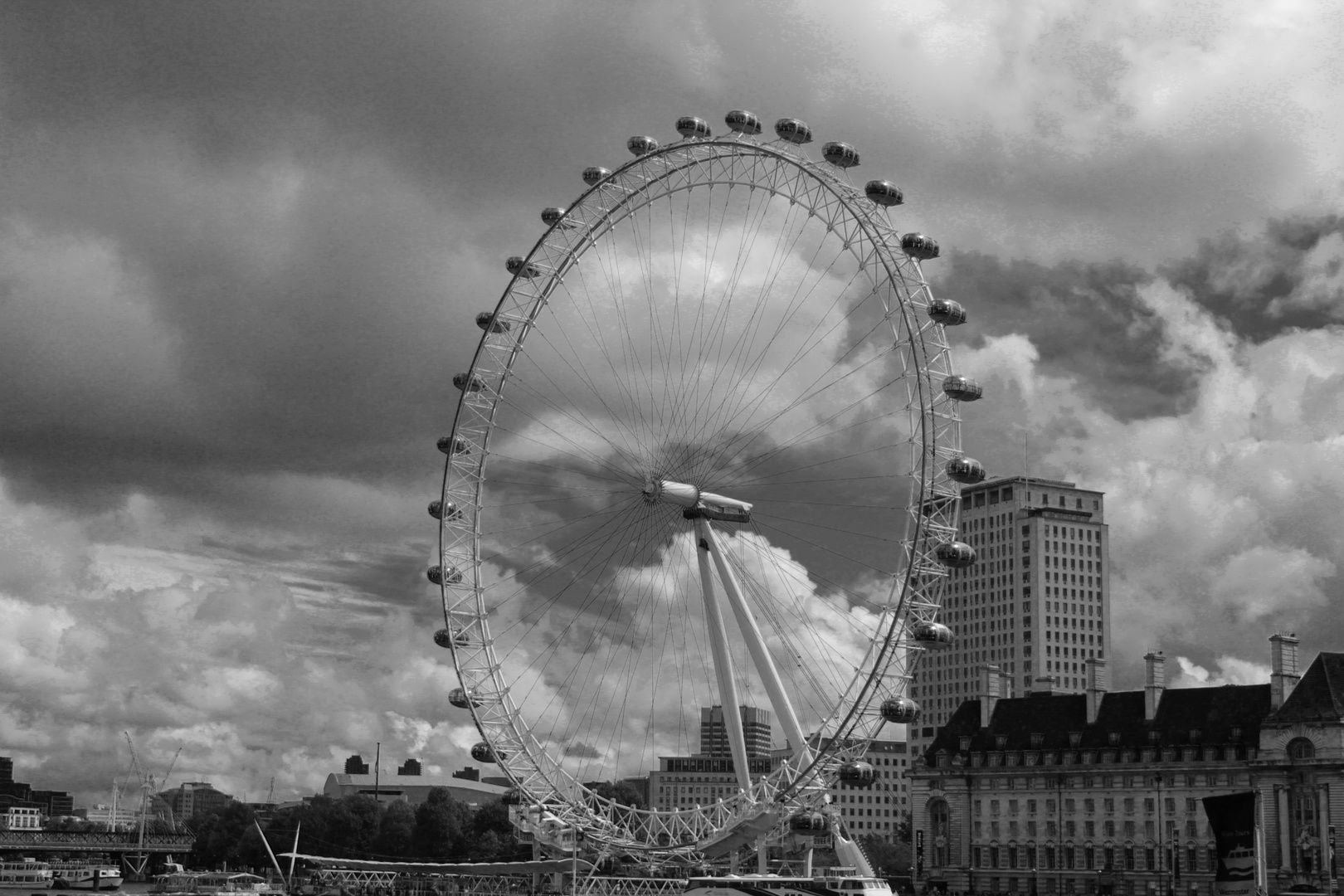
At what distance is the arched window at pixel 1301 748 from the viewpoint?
122 meters

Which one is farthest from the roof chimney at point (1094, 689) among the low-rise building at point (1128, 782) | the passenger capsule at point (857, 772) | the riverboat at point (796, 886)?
the passenger capsule at point (857, 772)

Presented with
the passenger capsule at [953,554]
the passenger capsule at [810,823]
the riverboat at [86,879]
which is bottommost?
the riverboat at [86,879]

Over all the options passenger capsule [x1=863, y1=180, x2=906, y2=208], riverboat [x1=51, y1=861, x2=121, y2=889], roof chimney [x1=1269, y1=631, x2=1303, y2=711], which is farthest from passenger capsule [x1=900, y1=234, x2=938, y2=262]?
riverboat [x1=51, y1=861, x2=121, y2=889]

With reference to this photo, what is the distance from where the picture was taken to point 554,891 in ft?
354

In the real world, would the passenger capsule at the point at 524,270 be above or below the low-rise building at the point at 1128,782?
above

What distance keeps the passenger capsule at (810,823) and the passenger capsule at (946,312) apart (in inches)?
994

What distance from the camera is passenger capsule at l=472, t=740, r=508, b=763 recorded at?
338 ft

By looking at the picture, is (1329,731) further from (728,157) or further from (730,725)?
(728,157)

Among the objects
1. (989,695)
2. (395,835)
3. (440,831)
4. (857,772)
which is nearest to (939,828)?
(989,695)

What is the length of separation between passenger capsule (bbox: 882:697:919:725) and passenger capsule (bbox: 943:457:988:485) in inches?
423

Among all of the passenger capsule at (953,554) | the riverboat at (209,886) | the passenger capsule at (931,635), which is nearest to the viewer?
the passenger capsule at (931,635)

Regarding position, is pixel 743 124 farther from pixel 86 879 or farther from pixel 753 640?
pixel 86 879

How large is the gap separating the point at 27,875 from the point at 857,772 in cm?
13279

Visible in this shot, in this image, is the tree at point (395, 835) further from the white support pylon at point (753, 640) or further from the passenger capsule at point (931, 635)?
the passenger capsule at point (931, 635)
